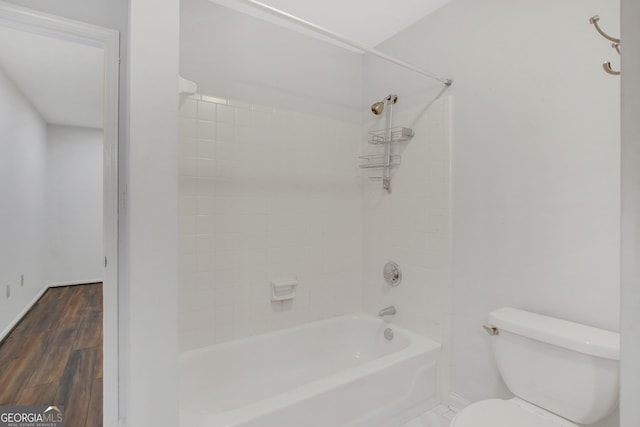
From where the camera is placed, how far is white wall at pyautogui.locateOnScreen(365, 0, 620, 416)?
141cm

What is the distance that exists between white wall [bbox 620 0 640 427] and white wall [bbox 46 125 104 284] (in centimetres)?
620

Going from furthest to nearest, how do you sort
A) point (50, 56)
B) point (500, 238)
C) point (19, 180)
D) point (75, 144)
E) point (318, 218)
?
point (75, 144), point (19, 180), point (50, 56), point (318, 218), point (500, 238)

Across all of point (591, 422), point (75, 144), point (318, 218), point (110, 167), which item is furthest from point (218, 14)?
point (75, 144)

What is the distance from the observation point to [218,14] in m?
2.04

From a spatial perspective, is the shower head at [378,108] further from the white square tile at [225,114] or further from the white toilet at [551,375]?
the white toilet at [551,375]

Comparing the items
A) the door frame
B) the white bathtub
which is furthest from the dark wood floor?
the white bathtub

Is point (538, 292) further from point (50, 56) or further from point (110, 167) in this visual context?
point (50, 56)

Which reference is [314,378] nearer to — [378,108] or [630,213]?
[378,108]

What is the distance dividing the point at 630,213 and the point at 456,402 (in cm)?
184

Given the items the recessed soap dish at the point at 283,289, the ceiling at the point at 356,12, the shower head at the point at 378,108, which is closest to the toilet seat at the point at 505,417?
the recessed soap dish at the point at 283,289

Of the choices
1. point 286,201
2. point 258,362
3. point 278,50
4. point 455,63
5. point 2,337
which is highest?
point 278,50

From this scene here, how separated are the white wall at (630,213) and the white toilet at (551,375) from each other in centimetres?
88

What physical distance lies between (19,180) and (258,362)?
3.62m

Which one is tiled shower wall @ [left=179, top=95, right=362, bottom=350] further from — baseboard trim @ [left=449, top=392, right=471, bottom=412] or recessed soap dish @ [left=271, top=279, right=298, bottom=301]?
baseboard trim @ [left=449, top=392, right=471, bottom=412]
